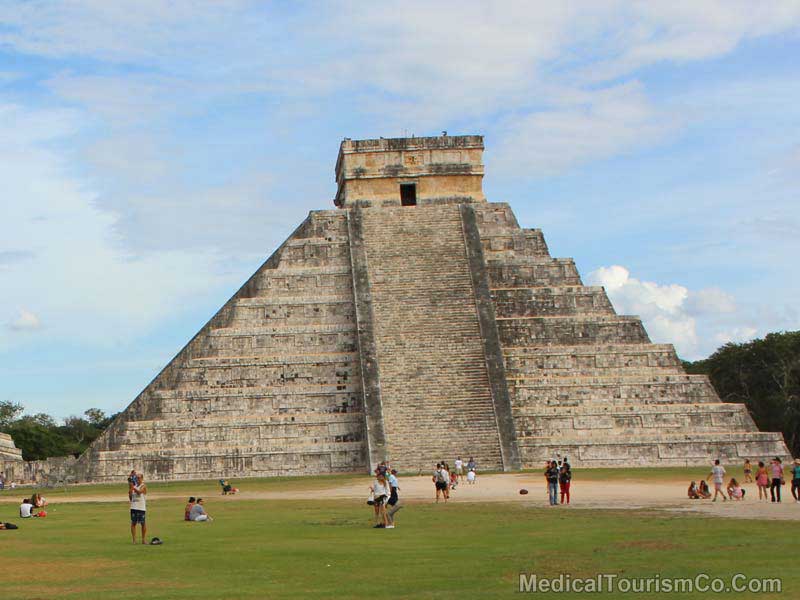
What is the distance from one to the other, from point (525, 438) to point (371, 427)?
4.11 metres

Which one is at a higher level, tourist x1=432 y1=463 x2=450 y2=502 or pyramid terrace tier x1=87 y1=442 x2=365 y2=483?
pyramid terrace tier x1=87 y1=442 x2=365 y2=483

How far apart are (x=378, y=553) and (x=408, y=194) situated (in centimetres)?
2693

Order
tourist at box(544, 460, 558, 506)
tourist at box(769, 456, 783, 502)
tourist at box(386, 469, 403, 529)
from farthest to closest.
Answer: tourist at box(769, 456, 783, 502) → tourist at box(544, 460, 558, 506) → tourist at box(386, 469, 403, 529)

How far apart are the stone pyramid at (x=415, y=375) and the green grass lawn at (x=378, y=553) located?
1240 centimetres

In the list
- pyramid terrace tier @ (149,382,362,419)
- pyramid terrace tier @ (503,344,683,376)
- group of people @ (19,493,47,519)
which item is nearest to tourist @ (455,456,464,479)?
pyramid terrace tier @ (149,382,362,419)

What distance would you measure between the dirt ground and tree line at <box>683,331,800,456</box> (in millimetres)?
26161

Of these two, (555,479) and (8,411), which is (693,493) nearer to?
(555,479)

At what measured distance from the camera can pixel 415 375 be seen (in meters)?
32.6

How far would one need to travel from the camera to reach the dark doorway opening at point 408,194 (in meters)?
39.5

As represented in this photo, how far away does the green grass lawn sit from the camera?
11.1 m

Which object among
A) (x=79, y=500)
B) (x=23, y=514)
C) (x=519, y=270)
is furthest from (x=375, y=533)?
(x=519, y=270)

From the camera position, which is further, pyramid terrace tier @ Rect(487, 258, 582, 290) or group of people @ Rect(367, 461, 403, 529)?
pyramid terrace tier @ Rect(487, 258, 582, 290)

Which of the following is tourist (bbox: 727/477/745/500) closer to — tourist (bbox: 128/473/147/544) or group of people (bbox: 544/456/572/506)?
group of people (bbox: 544/456/572/506)

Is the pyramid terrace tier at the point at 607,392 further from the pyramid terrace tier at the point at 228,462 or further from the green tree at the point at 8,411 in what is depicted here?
the green tree at the point at 8,411
